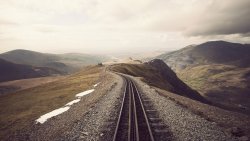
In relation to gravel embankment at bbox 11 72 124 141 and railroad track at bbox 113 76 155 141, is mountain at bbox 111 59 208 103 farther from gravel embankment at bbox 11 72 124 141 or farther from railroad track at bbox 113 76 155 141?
railroad track at bbox 113 76 155 141

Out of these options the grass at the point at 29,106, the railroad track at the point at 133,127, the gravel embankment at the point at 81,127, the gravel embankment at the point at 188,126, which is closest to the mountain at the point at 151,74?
the grass at the point at 29,106

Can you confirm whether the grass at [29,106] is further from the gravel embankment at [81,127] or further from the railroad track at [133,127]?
the railroad track at [133,127]

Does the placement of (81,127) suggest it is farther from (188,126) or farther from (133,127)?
(188,126)

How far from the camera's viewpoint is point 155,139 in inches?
718

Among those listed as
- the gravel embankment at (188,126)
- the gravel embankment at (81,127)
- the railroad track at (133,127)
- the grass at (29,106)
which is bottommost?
the grass at (29,106)

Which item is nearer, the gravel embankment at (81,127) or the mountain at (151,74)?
the gravel embankment at (81,127)

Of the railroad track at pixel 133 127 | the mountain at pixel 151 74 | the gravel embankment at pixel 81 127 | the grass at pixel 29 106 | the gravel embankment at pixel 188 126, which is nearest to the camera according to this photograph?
the gravel embankment at pixel 188 126

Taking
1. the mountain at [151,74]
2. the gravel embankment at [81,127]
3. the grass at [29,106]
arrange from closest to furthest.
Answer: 1. the gravel embankment at [81,127]
2. the grass at [29,106]
3. the mountain at [151,74]

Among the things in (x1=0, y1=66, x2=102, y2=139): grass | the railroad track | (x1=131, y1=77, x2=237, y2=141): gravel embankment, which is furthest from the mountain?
the railroad track

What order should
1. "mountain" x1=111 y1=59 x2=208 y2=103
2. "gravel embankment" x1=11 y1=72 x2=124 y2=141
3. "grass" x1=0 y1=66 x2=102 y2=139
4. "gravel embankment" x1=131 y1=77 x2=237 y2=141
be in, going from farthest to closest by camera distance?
"mountain" x1=111 y1=59 x2=208 y2=103 < "grass" x1=0 y1=66 x2=102 y2=139 < "gravel embankment" x1=11 y1=72 x2=124 y2=141 < "gravel embankment" x1=131 y1=77 x2=237 y2=141

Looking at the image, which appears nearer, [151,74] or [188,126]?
[188,126]

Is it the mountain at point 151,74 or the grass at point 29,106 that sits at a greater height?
the mountain at point 151,74

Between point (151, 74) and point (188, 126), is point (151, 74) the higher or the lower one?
the higher one

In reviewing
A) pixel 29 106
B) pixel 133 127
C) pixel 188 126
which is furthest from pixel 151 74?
pixel 133 127
